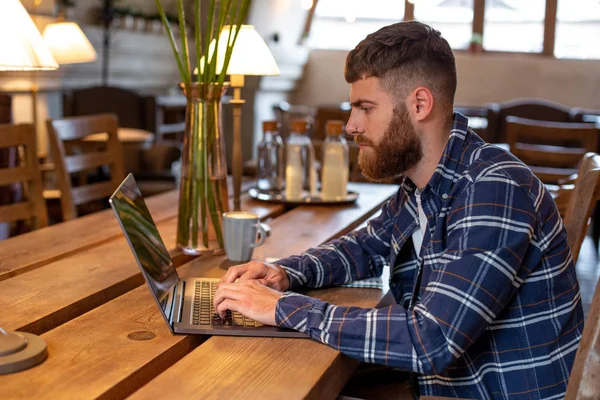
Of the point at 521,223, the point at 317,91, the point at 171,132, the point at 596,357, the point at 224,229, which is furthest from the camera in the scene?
the point at 317,91

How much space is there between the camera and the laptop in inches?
49.3

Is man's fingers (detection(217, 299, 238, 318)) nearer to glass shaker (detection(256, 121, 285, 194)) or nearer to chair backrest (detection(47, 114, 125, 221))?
glass shaker (detection(256, 121, 285, 194))

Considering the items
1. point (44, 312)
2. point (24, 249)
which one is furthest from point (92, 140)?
point (44, 312)

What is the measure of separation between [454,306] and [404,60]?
0.47 m

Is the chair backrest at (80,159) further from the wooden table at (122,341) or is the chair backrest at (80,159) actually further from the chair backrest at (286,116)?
the chair backrest at (286,116)

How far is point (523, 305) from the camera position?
1334 millimetres

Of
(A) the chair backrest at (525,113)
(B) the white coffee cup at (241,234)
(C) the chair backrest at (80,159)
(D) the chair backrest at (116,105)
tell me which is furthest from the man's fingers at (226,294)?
(A) the chair backrest at (525,113)

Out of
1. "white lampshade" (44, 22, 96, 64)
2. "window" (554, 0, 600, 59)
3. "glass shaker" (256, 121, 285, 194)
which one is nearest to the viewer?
"glass shaker" (256, 121, 285, 194)

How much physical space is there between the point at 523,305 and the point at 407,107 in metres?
0.40

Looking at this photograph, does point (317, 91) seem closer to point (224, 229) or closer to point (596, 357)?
point (224, 229)

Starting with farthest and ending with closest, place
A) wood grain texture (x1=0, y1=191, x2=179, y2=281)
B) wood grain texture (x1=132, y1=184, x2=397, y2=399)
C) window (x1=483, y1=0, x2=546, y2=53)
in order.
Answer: window (x1=483, y1=0, x2=546, y2=53) → wood grain texture (x1=0, y1=191, x2=179, y2=281) → wood grain texture (x1=132, y1=184, x2=397, y2=399)

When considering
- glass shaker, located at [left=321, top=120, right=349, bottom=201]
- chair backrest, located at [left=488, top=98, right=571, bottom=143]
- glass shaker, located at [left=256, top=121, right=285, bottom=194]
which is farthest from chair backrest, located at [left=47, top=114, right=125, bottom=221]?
chair backrest, located at [left=488, top=98, right=571, bottom=143]

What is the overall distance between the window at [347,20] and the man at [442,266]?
6.11 meters

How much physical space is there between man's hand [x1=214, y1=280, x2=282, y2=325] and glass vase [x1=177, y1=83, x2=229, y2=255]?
47 cm
